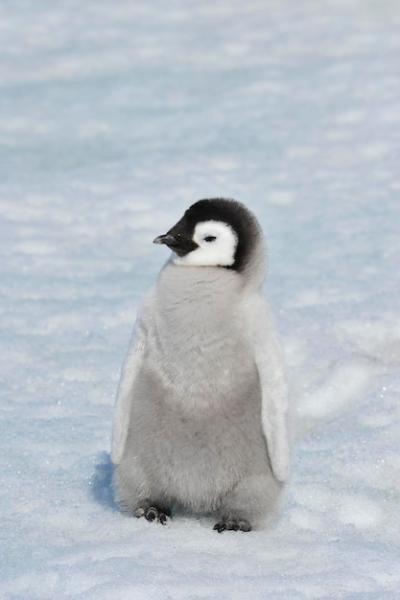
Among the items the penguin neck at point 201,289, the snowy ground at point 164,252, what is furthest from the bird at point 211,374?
the snowy ground at point 164,252

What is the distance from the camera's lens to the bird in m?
3.58

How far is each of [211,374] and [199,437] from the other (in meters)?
0.18

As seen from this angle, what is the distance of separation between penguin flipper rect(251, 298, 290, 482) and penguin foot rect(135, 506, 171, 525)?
0.35 metres

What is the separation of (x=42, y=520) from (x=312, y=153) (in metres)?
4.58

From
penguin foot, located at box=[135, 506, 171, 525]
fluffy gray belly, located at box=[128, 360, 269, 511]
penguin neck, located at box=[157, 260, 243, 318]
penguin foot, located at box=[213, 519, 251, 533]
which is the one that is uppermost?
penguin neck, located at box=[157, 260, 243, 318]

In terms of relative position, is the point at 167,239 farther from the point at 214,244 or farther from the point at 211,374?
the point at 211,374

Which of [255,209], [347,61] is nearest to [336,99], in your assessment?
[347,61]

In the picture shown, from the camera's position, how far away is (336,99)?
28.2 feet

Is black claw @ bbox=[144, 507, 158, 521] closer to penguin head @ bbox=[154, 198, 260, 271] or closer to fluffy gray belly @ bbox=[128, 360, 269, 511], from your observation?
fluffy gray belly @ bbox=[128, 360, 269, 511]

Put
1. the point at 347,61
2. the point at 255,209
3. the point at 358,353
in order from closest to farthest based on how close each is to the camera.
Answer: the point at 358,353
the point at 255,209
the point at 347,61

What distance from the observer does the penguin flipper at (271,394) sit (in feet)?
11.8

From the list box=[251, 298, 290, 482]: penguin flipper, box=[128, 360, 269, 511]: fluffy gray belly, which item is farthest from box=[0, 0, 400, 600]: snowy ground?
box=[251, 298, 290, 482]: penguin flipper

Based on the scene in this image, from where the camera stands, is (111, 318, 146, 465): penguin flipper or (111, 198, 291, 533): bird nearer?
(111, 198, 291, 533): bird

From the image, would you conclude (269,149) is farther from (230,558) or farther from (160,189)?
(230,558)
